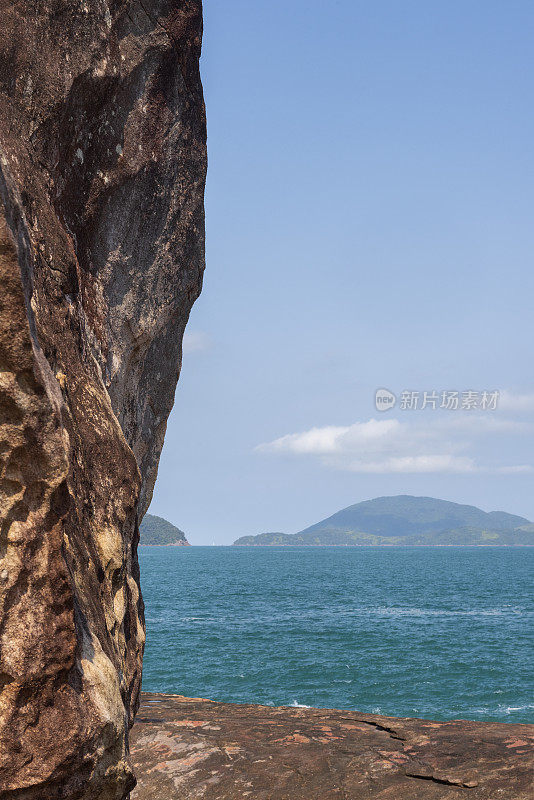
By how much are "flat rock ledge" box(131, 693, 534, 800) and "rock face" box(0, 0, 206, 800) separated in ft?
12.4

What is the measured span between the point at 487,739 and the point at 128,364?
1009cm

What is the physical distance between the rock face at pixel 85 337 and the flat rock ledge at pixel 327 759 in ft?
12.4

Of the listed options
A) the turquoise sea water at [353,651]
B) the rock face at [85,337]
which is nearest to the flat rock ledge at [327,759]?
the rock face at [85,337]

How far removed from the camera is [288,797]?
1155cm

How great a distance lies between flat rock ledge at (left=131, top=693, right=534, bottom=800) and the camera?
458 inches

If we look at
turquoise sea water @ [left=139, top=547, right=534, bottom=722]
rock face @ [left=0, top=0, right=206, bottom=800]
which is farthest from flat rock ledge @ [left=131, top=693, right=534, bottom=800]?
turquoise sea water @ [left=139, top=547, right=534, bottom=722]

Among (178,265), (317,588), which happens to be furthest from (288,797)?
(317,588)

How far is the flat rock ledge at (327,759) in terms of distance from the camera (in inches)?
458

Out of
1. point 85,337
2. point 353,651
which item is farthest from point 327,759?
point 353,651

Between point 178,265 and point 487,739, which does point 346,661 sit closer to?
point 487,739

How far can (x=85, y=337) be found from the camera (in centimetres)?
980

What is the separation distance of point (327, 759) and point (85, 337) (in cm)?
887

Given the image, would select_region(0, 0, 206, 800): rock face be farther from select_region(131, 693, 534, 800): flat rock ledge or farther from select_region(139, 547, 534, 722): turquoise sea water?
select_region(139, 547, 534, 722): turquoise sea water

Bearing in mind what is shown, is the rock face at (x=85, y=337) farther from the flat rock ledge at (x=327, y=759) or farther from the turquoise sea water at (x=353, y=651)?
the turquoise sea water at (x=353, y=651)
